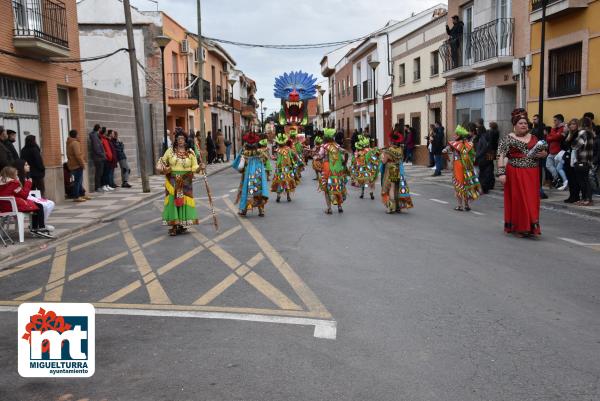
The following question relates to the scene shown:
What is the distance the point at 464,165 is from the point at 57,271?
26.0 feet

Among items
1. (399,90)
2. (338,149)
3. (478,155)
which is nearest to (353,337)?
(338,149)

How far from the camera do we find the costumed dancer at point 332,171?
12336 millimetres

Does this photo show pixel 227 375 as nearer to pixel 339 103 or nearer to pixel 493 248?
pixel 493 248

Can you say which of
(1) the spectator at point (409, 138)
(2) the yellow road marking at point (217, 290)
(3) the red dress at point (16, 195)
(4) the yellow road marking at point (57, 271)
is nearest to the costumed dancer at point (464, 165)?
(2) the yellow road marking at point (217, 290)

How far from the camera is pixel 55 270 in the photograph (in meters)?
7.60

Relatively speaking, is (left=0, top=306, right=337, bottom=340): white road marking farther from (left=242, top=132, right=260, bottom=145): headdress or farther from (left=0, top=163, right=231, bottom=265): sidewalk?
(left=242, top=132, right=260, bottom=145): headdress

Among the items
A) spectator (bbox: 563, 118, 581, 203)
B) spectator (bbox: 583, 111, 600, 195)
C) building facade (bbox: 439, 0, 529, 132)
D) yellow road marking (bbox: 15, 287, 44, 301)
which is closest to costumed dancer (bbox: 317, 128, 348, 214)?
spectator (bbox: 563, 118, 581, 203)

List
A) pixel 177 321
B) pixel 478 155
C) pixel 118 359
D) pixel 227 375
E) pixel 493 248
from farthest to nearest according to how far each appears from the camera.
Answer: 1. pixel 478 155
2. pixel 493 248
3. pixel 177 321
4. pixel 118 359
5. pixel 227 375

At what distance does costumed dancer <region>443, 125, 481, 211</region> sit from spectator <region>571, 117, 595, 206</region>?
210 centimetres

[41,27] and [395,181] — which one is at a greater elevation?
[41,27]

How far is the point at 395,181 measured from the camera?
12156 mm

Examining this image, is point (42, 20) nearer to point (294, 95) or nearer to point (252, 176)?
point (252, 176)

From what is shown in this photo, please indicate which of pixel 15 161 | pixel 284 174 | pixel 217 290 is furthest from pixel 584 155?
pixel 15 161

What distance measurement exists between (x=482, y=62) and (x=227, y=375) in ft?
63.0
